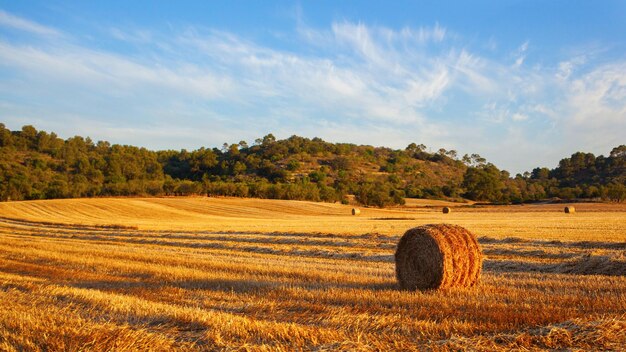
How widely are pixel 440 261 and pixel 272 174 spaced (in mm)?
92411

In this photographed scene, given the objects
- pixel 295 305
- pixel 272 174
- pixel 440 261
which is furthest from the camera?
pixel 272 174

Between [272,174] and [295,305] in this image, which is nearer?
[295,305]

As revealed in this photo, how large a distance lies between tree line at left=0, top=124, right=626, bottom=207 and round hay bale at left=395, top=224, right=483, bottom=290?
6022 cm

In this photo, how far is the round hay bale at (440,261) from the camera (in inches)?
381

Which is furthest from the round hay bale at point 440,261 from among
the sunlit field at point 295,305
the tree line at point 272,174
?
the tree line at point 272,174

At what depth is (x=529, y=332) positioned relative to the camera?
218 inches

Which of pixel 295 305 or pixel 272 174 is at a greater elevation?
pixel 272 174

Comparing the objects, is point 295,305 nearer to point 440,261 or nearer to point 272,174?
point 440,261

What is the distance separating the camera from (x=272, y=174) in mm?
101438

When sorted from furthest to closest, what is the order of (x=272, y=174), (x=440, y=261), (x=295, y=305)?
(x=272, y=174), (x=440, y=261), (x=295, y=305)

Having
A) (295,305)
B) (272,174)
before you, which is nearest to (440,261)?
A: (295,305)

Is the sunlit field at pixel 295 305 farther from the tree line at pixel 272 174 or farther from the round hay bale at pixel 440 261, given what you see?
the tree line at pixel 272 174

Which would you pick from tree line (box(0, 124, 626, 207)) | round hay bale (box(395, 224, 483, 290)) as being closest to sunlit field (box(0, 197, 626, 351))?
round hay bale (box(395, 224, 483, 290))

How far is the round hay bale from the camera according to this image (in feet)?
31.8
